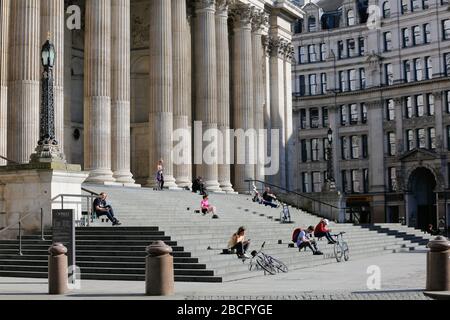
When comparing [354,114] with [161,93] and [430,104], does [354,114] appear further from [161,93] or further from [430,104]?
[161,93]

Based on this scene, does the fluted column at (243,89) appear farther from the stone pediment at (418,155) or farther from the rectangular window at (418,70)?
the rectangular window at (418,70)

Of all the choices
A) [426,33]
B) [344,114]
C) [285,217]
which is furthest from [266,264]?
[344,114]

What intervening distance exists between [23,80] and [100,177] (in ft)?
21.2

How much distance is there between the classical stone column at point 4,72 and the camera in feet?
116

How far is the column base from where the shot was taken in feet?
128

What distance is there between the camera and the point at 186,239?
29.0m

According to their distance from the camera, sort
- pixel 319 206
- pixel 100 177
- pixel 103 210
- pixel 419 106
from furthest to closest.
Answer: pixel 419 106, pixel 319 206, pixel 100 177, pixel 103 210

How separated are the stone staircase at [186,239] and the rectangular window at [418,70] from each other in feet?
166

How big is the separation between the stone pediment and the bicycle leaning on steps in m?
67.1

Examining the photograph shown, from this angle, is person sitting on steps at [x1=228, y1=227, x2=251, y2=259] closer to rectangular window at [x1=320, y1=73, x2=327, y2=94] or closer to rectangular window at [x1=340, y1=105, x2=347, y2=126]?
rectangular window at [x1=340, y1=105, x2=347, y2=126]

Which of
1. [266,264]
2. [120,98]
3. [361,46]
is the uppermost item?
[361,46]

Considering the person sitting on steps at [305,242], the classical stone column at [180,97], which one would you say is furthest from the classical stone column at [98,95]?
the person sitting on steps at [305,242]

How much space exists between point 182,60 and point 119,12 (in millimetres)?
6753
